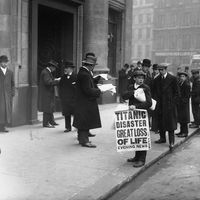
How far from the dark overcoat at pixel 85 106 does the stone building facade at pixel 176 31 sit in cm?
6177

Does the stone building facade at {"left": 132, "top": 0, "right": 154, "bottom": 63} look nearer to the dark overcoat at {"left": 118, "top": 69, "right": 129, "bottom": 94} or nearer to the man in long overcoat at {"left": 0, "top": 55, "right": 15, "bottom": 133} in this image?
the dark overcoat at {"left": 118, "top": 69, "right": 129, "bottom": 94}

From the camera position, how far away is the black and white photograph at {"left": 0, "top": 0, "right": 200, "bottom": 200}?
620 centimetres

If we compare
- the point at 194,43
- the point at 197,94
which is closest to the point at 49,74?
the point at 197,94

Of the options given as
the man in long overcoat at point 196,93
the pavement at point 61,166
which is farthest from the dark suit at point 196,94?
the pavement at point 61,166

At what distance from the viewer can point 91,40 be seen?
15484 millimetres

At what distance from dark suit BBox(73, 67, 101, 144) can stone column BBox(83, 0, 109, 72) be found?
286 inches

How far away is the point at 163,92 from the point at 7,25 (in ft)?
14.6

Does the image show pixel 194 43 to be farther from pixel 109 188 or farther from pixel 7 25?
pixel 109 188

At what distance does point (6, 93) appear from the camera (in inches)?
401

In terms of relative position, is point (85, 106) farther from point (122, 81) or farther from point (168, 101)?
point (122, 81)

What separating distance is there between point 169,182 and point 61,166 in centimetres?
178

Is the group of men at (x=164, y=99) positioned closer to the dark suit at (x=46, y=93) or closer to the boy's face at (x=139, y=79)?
the boy's face at (x=139, y=79)

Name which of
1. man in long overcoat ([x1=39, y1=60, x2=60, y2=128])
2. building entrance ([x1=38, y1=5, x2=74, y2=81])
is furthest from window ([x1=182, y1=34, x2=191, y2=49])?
man in long overcoat ([x1=39, y1=60, x2=60, y2=128])

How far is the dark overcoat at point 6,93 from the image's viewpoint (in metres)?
10.1
